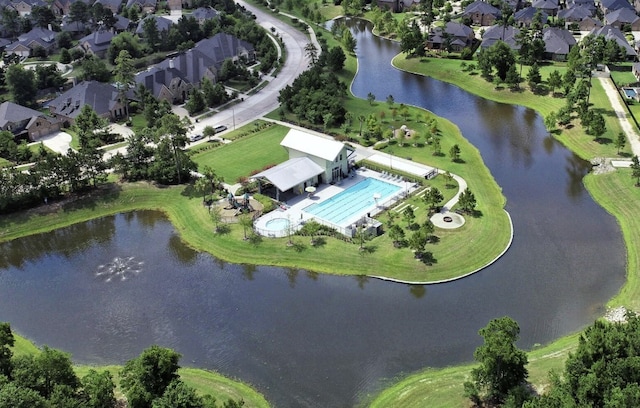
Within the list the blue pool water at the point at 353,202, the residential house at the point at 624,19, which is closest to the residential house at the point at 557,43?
the residential house at the point at 624,19

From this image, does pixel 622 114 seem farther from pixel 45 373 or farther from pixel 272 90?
pixel 45 373

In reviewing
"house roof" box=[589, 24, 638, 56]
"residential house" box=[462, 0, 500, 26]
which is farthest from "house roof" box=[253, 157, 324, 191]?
"residential house" box=[462, 0, 500, 26]

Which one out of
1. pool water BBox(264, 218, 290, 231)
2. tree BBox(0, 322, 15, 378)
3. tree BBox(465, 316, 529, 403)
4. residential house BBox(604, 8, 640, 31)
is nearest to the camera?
tree BBox(465, 316, 529, 403)

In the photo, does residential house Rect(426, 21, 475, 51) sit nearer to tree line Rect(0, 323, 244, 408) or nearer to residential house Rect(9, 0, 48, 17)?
residential house Rect(9, 0, 48, 17)

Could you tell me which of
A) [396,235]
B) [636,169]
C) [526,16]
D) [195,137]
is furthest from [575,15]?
[396,235]

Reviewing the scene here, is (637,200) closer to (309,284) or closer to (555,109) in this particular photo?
(555,109)

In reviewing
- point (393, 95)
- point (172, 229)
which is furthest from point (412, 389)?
point (393, 95)
